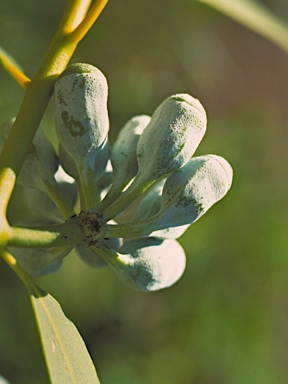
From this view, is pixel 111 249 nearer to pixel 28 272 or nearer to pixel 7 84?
pixel 28 272

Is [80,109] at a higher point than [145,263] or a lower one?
higher

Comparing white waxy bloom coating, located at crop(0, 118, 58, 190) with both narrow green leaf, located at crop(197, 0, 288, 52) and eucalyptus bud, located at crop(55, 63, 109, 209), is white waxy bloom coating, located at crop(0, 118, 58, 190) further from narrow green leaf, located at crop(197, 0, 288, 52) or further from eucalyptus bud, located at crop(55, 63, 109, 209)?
narrow green leaf, located at crop(197, 0, 288, 52)

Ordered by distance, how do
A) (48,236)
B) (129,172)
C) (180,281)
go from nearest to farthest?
(48,236) < (129,172) < (180,281)

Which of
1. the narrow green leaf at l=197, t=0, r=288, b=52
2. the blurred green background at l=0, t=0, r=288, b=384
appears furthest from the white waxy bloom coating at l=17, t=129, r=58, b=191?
the blurred green background at l=0, t=0, r=288, b=384

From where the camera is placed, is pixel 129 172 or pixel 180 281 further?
pixel 180 281

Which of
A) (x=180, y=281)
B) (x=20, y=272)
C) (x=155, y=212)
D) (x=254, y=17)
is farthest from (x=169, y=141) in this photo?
(x=180, y=281)

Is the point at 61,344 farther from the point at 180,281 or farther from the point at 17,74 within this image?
the point at 180,281

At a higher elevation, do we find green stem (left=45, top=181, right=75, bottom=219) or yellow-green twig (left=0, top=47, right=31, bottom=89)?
yellow-green twig (left=0, top=47, right=31, bottom=89)

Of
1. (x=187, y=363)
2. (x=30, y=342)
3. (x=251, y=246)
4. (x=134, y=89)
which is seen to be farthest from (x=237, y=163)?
(x=30, y=342)
